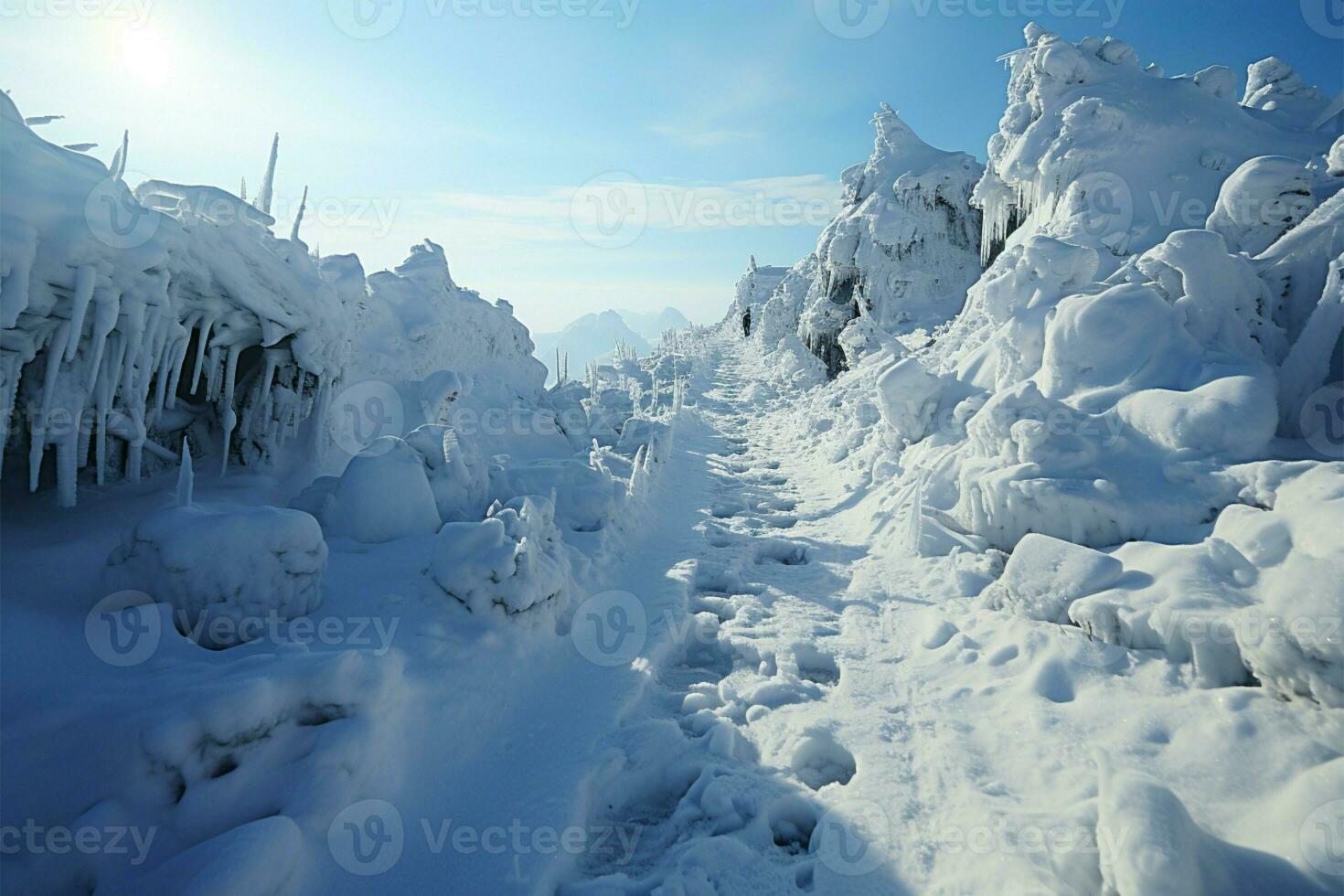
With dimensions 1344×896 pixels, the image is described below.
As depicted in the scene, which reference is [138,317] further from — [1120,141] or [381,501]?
[1120,141]

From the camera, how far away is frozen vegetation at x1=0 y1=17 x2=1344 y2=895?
9.71 ft

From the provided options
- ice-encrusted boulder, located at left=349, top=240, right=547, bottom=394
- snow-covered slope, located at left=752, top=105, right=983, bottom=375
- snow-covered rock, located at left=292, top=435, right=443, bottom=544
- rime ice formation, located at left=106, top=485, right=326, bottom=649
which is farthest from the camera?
snow-covered slope, located at left=752, top=105, right=983, bottom=375

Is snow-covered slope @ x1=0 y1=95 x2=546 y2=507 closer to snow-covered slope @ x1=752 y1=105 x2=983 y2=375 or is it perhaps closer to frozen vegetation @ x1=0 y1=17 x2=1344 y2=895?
frozen vegetation @ x1=0 y1=17 x2=1344 y2=895

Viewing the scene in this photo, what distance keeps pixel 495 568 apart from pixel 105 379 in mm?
3732

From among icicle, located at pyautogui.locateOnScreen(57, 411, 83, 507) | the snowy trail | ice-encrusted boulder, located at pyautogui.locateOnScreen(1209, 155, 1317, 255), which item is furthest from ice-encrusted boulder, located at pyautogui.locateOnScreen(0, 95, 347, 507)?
ice-encrusted boulder, located at pyautogui.locateOnScreen(1209, 155, 1317, 255)

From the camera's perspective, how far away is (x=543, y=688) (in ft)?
15.8

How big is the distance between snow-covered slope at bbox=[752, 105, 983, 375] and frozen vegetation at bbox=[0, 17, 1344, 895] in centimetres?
1478

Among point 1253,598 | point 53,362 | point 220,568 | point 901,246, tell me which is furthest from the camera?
point 901,246

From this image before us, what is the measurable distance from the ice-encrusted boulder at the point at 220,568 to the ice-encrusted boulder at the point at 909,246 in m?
21.8

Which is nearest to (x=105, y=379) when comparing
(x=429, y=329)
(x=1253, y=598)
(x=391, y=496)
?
(x=391, y=496)

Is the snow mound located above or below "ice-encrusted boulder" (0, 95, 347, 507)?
below

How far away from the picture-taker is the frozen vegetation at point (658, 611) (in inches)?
116

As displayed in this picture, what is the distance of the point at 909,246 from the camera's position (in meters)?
24.1

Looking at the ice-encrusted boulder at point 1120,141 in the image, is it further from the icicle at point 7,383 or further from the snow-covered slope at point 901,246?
the icicle at point 7,383
